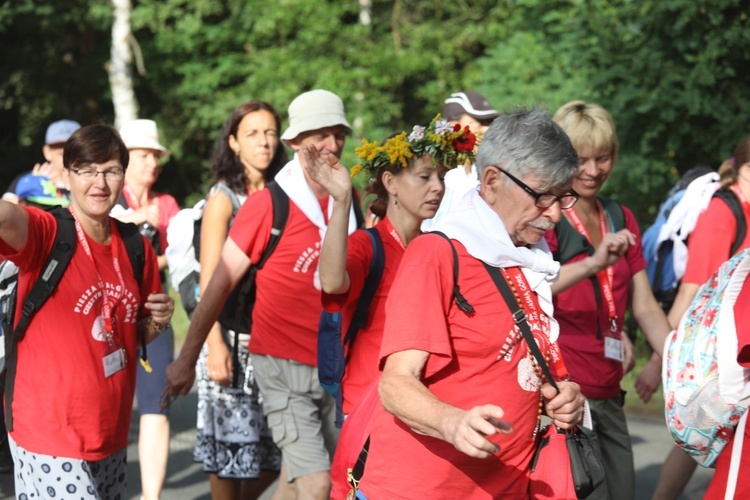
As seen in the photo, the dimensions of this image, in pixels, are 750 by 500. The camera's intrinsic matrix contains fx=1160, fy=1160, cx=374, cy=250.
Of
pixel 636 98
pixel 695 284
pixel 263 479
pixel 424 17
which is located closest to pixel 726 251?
pixel 695 284

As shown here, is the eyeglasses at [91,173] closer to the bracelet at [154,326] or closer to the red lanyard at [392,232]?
the bracelet at [154,326]

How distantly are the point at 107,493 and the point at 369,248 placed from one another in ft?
4.68

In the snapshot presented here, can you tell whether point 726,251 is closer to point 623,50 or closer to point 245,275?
point 245,275

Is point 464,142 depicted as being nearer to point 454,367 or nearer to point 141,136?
point 454,367

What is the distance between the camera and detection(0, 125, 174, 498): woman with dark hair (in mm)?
4355

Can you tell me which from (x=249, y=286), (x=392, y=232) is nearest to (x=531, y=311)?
(x=392, y=232)

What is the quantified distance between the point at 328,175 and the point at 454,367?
1.21m

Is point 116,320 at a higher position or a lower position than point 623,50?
lower

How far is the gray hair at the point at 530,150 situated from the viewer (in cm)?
327

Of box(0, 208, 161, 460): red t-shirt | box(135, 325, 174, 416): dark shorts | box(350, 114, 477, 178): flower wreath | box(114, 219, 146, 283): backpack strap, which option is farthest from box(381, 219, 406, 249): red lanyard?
box(135, 325, 174, 416): dark shorts

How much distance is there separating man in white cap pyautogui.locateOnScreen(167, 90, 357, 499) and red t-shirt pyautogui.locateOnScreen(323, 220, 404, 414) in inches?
34.3

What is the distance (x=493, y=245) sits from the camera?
323 cm

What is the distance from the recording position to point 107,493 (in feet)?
15.0

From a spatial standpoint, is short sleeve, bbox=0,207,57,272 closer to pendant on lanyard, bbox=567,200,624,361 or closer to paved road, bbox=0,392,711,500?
pendant on lanyard, bbox=567,200,624,361
